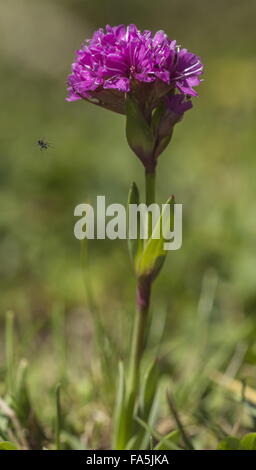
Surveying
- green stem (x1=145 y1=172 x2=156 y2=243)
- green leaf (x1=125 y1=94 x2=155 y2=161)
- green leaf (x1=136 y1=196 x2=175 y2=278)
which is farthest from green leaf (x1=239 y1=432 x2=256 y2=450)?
green leaf (x1=125 y1=94 x2=155 y2=161)

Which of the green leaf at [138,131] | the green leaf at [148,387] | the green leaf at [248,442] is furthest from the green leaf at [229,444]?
the green leaf at [138,131]

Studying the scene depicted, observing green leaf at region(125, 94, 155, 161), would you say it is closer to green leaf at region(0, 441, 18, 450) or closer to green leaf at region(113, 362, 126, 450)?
green leaf at region(113, 362, 126, 450)

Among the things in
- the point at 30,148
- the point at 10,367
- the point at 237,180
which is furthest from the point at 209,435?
the point at 30,148

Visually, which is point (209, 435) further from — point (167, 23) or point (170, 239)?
point (167, 23)

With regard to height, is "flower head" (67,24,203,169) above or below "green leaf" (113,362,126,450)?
above

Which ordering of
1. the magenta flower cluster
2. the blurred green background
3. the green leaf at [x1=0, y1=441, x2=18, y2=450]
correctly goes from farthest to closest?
the blurred green background, the green leaf at [x1=0, y1=441, x2=18, y2=450], the magenta flower cluster

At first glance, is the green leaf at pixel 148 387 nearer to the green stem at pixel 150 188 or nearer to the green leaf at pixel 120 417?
the green leaf at pixel 120 417
